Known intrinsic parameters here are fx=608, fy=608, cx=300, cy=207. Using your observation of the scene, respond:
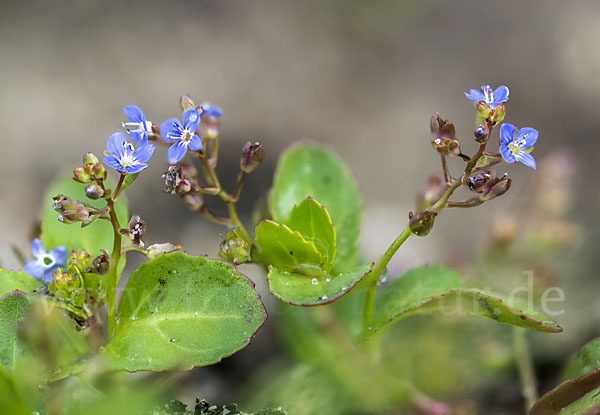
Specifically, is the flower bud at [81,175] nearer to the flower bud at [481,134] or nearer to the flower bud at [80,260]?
the flower bud at [80,260]

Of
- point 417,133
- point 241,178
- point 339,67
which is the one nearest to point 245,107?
point 339,67

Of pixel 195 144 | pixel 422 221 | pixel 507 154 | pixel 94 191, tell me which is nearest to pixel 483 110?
pixel 507 154

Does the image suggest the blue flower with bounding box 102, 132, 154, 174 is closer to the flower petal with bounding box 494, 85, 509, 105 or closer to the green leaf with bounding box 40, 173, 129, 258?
the green leaf with bounding box 40, 173, 129, 258

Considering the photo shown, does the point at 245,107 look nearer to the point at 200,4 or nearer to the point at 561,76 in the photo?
the point at 200,4

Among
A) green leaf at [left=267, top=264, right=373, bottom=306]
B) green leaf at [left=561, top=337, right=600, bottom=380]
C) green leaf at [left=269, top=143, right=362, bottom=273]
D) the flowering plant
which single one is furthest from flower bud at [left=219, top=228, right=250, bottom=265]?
green leaf at [left=561, top=337, right=600, bottom=380]

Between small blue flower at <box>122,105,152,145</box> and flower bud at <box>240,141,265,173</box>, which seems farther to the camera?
flower bud at <box>240,141,265,173</box>

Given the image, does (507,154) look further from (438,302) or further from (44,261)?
(44,261)
